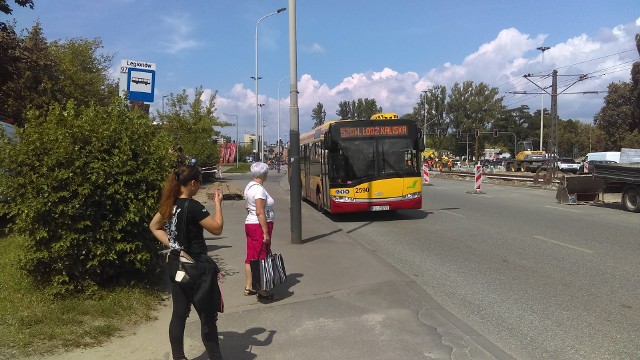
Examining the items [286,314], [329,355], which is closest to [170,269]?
[329,355]

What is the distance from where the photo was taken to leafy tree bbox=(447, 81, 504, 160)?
364 feet

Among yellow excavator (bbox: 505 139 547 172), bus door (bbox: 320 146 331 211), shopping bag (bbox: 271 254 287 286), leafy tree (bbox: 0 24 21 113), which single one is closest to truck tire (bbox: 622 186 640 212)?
bus door (bbox: 320 146 331 211)

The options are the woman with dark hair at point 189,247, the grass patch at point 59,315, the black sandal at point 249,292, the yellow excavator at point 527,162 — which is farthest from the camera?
the yellow excavator at point 527,162

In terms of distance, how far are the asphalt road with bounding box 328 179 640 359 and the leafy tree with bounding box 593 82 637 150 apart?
184 ft

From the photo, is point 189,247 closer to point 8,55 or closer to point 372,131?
point 372,131

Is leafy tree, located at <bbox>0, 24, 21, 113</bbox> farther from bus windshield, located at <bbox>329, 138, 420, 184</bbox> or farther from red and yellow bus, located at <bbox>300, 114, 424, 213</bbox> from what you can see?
bus windshield, located at <bbox>329, 138, 420, 184</bbox>

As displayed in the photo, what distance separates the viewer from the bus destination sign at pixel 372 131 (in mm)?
14211

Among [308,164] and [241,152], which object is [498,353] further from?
[241,152]

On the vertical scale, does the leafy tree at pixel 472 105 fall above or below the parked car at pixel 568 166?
above

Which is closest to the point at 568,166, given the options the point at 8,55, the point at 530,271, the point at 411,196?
the point at 411,196

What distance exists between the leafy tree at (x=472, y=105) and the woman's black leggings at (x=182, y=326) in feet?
367

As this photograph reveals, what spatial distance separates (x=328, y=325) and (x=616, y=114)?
7114 cm

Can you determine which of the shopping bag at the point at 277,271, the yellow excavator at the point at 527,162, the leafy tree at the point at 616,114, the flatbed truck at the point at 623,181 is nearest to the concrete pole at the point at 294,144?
the shopping bag at the point at 277,271

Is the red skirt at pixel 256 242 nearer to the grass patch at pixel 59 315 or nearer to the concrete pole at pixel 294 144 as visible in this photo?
the grass patch at pixel 59 315
